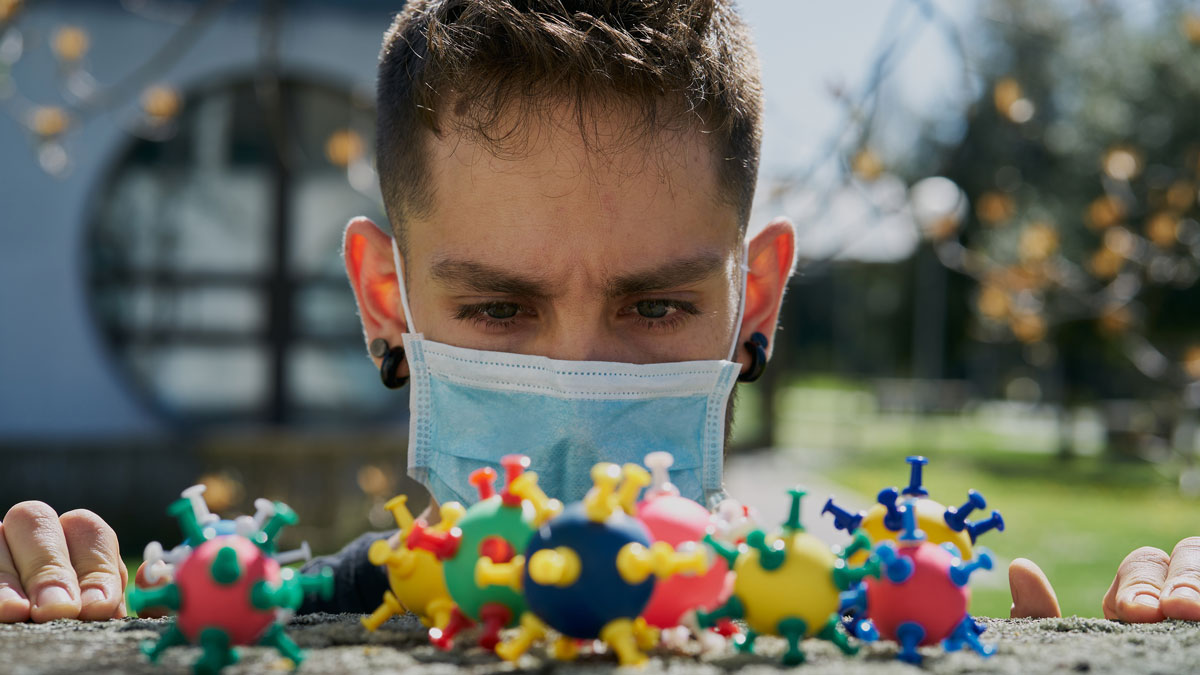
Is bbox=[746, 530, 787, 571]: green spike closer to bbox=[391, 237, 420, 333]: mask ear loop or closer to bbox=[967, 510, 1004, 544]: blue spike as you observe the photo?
bbox=[967, 510, 1004, 544]: blue spike

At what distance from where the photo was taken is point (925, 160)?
28.1 metres

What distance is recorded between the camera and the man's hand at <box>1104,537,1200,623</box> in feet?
6.03

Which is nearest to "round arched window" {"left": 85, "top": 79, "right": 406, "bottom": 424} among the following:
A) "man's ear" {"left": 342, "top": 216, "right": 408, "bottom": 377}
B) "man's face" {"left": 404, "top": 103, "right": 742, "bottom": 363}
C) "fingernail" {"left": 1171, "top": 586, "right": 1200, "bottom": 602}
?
"man's ear" {"left": 342, "top": 216, "right": 408, "bottom": 377}

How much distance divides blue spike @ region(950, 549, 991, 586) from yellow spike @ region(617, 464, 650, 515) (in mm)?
411

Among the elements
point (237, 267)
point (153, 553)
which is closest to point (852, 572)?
point (153, 553)

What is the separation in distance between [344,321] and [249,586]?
31.6 feet

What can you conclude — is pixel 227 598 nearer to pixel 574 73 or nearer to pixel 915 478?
pixel 915 478

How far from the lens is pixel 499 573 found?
1.22m

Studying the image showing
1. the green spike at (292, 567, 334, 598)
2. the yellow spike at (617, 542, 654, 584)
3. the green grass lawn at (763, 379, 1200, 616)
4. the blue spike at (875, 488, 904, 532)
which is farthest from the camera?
the green grass lawn at (763, 379, 1200, 616)

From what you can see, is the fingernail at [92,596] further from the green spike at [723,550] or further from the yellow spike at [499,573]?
the green spike at [723,550]

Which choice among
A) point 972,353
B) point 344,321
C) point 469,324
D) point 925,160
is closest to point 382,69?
point 469,324

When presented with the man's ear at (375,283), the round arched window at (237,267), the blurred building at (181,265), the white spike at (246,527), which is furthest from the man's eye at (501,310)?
the round arched window at (237,267)

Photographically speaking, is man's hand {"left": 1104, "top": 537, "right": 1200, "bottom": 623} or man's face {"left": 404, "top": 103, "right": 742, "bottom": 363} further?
man's face {"left": 404, "top": 103, "right": 742, "bottom": 363}

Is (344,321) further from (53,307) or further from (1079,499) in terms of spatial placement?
(1079,499)
